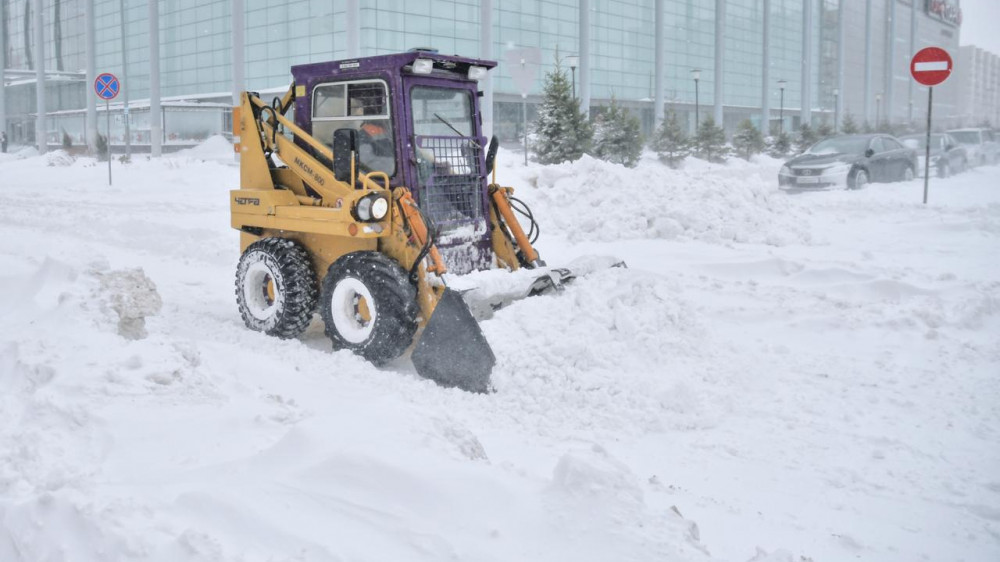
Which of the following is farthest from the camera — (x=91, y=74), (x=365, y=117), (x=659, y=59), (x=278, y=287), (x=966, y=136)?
(x=659, y=59)

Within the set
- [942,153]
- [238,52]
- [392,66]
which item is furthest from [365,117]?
[238,52]

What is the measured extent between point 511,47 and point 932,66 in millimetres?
27929

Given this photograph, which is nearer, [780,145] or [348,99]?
[348,99]

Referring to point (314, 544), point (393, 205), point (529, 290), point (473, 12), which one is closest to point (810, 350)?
point (529, 290)

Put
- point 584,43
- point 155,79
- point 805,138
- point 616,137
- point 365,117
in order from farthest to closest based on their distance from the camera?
point 805,138, point 584,43, point 155,79, point 616,137, point 365,117

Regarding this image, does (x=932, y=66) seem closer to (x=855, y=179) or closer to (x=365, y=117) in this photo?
(x=855, y=179)

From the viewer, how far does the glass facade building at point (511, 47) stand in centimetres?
3622

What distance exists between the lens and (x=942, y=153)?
20.8 metres

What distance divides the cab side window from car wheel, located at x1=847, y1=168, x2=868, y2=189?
1461 cm

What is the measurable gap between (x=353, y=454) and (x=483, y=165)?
4052 mm

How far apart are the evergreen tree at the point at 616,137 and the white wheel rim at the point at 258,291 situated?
20172 millimetres

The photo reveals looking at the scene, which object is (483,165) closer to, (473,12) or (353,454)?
(353,454)

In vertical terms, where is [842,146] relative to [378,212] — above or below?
above

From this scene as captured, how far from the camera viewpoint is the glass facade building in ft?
119
